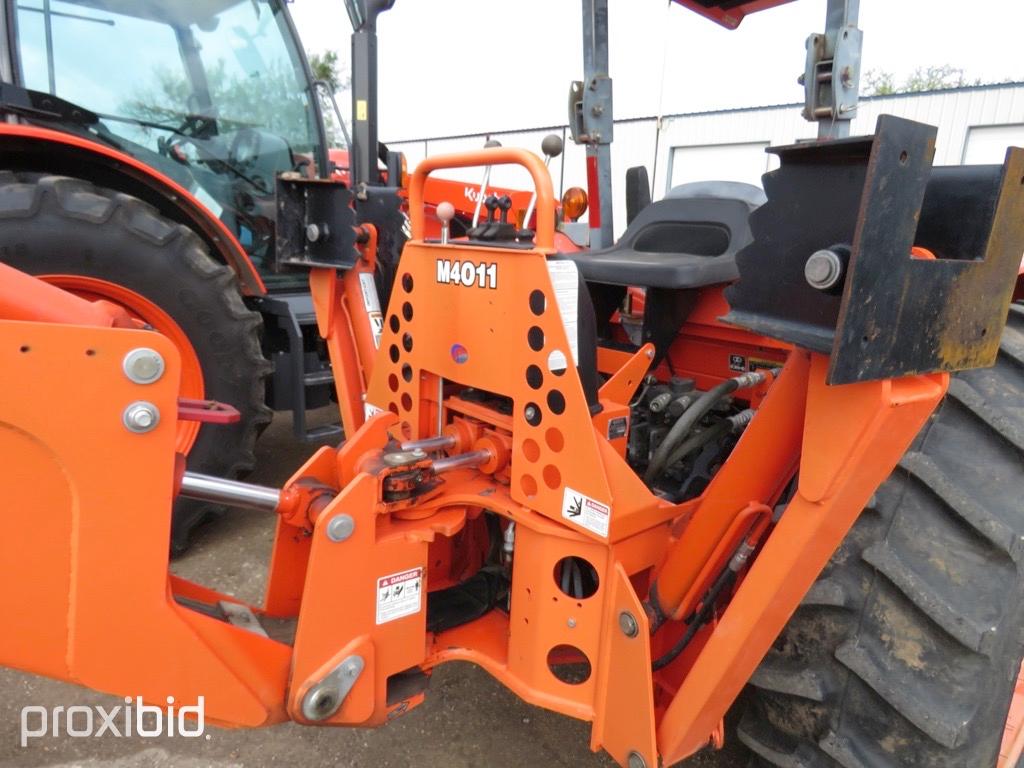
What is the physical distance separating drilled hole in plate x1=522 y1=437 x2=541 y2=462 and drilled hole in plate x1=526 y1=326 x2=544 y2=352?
21cm

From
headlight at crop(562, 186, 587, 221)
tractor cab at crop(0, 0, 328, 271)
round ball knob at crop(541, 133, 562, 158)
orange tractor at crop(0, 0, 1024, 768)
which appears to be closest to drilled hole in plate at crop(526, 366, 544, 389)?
orange tractor at crop(0, 0, 1024, 768)

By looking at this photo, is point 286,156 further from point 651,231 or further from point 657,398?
point 657,398

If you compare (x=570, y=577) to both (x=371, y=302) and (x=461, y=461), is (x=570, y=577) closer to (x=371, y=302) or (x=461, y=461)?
(x=461, y=461)

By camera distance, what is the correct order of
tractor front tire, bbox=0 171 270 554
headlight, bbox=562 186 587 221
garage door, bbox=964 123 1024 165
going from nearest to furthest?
tractor front tire, bbox=0 171 270 554 → headlight, bbox=562 186 587 221 → garage door, bbox=964 123 1024 165

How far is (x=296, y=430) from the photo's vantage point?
10.3ft

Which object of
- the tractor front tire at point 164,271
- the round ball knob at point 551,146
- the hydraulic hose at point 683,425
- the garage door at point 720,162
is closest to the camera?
the hydraulic hose at point 683,425

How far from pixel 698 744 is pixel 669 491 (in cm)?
76

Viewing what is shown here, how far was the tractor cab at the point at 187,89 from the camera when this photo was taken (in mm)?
2857

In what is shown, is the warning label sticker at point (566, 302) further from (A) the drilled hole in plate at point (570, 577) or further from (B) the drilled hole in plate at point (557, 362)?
(A) the drilled hole in plate at point (570, 577)

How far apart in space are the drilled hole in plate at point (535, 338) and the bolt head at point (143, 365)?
702mm

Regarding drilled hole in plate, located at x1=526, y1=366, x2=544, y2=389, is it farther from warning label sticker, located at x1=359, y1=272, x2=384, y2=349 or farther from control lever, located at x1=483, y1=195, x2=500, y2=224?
warning label sticker, located at x1=359, y1=272, x2=384, y2=349

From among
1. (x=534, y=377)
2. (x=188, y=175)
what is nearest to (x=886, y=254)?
(x=534, y=377)

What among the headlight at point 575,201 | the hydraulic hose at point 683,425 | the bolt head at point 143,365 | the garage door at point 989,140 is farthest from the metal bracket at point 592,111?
the garage door at point 989,140

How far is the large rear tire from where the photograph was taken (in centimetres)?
123
